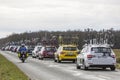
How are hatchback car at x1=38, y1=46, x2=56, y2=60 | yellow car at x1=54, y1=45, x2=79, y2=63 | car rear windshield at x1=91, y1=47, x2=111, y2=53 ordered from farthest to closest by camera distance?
hatchback car at x1=38, y1=46, x2=56, y2=60 < yellow car at x1=54, y1=45, x2=79, y2=63 < car rear windshield at x1=91, y1=47, x2=111, y2=53

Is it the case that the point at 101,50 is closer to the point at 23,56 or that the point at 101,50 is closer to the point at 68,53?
the point at 68,53

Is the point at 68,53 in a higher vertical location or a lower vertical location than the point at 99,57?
higher

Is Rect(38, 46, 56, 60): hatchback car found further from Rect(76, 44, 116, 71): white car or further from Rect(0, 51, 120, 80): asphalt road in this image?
Rect(76, 44, 116, 71): white car

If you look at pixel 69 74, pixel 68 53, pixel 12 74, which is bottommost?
pixel 69 74

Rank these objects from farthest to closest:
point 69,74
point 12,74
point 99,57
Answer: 1. point 99,57
2. point 69,74
3. point 12,74

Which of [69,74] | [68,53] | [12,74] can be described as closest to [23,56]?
[68,53]

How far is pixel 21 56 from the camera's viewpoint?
4494 cm

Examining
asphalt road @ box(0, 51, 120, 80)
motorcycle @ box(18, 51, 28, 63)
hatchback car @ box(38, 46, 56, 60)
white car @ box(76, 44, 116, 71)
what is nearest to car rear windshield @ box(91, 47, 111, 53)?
white car @ box(76, 44, 116, 71)

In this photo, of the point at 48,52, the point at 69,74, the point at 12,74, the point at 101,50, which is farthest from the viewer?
the point at 48,52

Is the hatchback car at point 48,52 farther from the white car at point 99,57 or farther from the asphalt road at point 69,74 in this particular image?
the white car at point 99,57

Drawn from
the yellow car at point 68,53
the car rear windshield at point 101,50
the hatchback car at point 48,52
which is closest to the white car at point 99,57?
the car rear windshield at point 101,50

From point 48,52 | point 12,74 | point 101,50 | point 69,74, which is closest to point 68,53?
point 48,52

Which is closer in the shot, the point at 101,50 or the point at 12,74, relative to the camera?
the point at 12,74

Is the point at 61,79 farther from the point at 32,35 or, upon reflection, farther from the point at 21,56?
the point at 32,35
